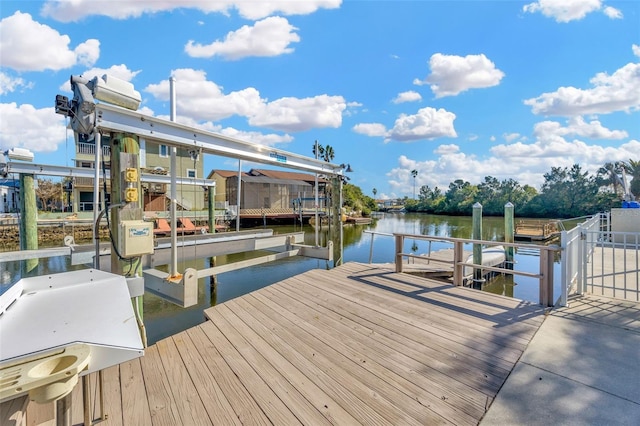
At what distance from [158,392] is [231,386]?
0.58 m

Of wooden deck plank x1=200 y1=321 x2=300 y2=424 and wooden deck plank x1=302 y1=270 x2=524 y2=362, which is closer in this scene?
wooden deck plank x1=200 y1=321 x2=300 y2=424

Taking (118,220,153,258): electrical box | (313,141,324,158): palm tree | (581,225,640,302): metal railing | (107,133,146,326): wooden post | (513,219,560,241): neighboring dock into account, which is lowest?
(513,219,560,241): neighboring dock

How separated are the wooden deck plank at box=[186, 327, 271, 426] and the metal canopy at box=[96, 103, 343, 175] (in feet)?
7.85

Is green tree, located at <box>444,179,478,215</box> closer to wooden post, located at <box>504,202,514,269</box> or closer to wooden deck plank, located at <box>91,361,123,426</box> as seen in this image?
wooden post, located at <box>504,202,514,269</box>

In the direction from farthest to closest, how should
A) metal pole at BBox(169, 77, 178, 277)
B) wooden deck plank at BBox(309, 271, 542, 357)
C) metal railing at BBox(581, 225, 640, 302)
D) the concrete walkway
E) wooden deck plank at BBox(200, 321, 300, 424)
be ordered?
metal railing at BBox(581, 225, 640, 302) < metal pole at BBox(169, 77, 178, 277) < wooden deck plank at BBox(309, 271, 542, 357) < wooden deck plank at BBox(200, 321, 300, 424) < the concrete walkway

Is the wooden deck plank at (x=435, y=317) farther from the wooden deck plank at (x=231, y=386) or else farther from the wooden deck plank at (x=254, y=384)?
the wooden deck plank at (x=231, y=386)

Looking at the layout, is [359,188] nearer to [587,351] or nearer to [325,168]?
[325,168]

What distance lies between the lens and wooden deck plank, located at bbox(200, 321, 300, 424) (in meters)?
2.11

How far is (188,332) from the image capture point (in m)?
3.55

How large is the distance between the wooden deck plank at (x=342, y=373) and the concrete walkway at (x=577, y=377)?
537mm

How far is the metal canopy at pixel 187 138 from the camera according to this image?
A: 9.92ft

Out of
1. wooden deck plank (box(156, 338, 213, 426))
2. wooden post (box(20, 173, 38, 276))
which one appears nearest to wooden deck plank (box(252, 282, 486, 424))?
wooden deck plank (box(156, 338, 213, 426))

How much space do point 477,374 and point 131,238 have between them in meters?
3.45

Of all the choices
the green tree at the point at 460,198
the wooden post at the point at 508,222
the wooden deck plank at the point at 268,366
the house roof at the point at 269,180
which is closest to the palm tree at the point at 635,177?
the green tree at the point at 460,198
